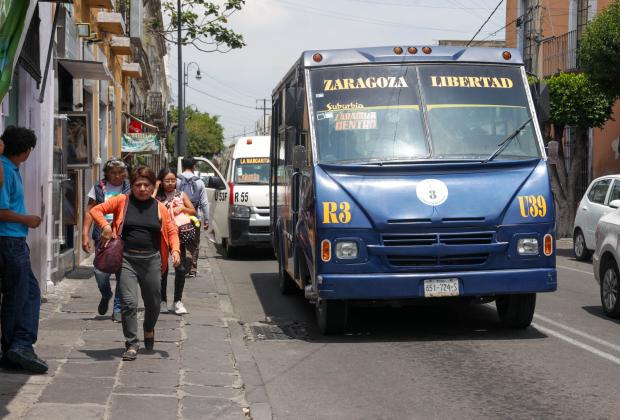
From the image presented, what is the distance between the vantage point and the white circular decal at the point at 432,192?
30.1 ft

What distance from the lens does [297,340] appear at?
975cm

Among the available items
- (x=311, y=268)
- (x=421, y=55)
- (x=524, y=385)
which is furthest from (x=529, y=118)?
(x=524, y=385)

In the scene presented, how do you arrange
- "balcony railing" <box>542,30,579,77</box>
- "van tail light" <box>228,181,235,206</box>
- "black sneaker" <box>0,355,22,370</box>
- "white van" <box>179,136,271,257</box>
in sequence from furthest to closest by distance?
"balcony railing" <box>542,30,579,77</box> < "van tail light" <box>228,181,235,206</box> < "white van" <box>179,136,271,257</box> < "black sneaker" <box>0,355,22,370</box>

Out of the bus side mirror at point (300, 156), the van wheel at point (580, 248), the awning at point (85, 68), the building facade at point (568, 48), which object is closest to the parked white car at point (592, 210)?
the van wheel at point (580, 248)

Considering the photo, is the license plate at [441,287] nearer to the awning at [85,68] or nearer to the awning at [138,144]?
the awning at [85,68]

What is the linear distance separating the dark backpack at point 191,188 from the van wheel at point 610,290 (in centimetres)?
601

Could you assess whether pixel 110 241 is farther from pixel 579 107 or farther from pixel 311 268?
pixel 579 107

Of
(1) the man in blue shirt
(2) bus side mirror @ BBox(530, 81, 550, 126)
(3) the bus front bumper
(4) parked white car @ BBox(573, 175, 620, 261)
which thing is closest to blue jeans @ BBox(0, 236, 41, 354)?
(1) the man in blue shirt

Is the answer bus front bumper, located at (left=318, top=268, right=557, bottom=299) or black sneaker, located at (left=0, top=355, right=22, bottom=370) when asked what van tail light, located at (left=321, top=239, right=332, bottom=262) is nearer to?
bus front bumper, located at (left=318, top=268, right=557, bottom=299)

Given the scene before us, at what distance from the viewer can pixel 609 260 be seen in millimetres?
11055

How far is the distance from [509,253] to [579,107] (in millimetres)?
17363

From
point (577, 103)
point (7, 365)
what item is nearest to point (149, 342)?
point (7, 365)

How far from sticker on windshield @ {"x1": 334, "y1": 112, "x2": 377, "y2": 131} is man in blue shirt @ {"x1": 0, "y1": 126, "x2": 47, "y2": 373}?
345 centimetres

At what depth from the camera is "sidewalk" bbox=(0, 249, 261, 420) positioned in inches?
253
